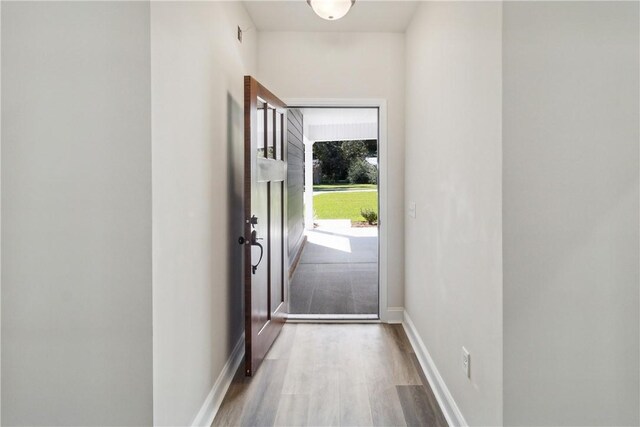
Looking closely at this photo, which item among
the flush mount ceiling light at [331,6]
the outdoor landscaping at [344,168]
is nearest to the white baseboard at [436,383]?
the flush mount ceiling light at [331,6]

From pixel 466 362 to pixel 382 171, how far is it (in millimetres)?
2001

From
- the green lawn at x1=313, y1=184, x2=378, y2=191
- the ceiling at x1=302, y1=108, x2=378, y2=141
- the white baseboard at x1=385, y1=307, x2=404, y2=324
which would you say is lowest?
the white baseboard at x1=385, y1=307, x2=404, y2=324

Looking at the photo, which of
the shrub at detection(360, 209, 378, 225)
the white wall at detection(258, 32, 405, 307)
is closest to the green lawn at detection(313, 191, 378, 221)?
the shrub at detection(360, 209, 378, 225)

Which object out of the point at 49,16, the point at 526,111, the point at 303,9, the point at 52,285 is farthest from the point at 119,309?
the point at 303,9

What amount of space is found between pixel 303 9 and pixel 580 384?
292 centimetres

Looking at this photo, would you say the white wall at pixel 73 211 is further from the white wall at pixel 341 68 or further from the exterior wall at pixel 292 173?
the exterior wall at pixel 292 173

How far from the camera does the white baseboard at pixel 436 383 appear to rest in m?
2.05

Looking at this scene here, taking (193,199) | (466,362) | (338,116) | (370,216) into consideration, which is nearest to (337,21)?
(193,199)

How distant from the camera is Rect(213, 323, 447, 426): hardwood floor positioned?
2160 mm

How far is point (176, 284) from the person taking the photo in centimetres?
174

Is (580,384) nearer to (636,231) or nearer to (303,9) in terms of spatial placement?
(636,231)

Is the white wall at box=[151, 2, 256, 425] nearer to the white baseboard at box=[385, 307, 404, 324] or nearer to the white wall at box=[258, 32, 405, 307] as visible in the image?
the white wall at box=[258, 32, 405, 307]

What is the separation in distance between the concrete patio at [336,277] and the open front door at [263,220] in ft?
2.42

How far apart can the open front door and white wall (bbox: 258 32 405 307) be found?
35 cm
